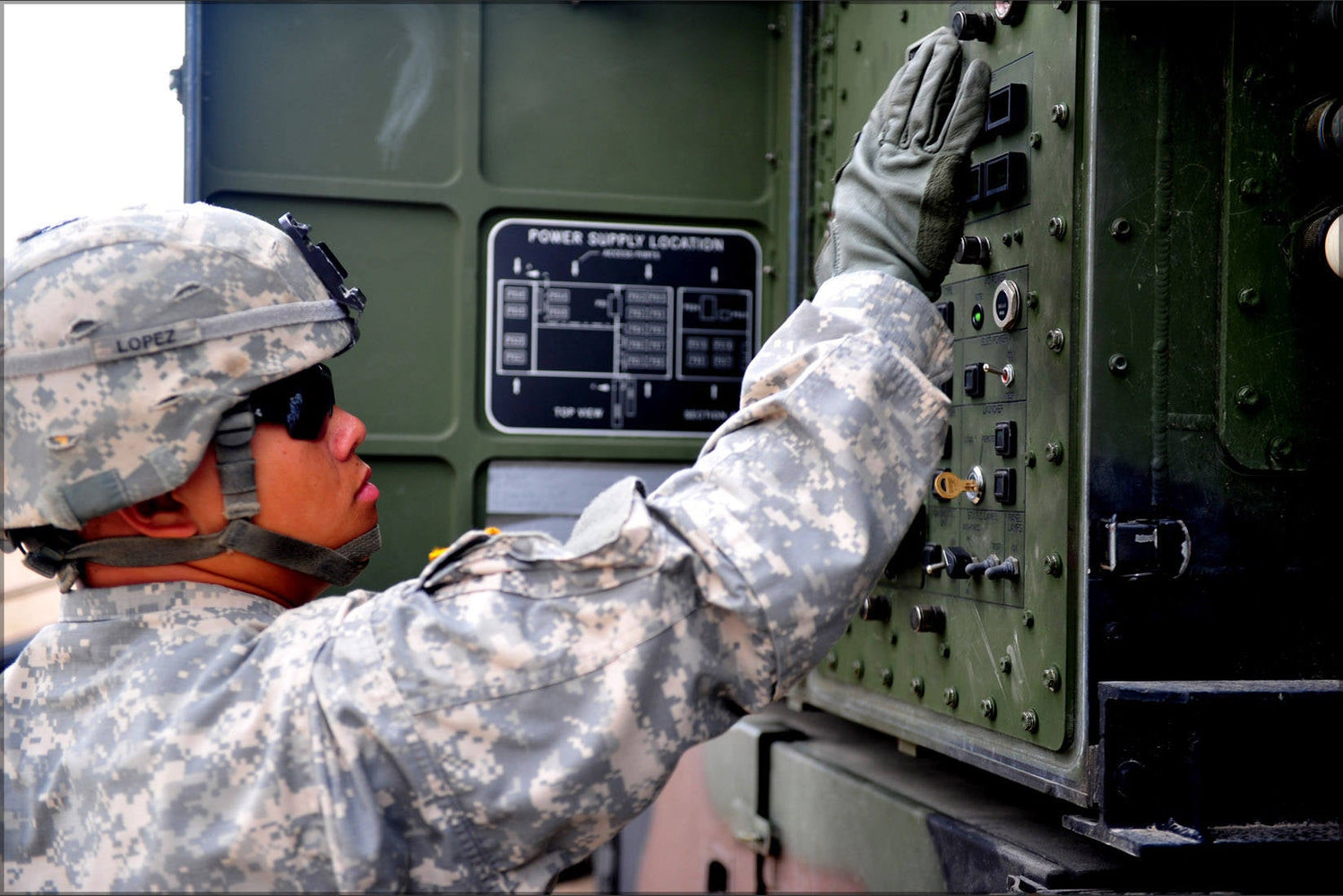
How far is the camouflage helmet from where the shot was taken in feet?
4.37

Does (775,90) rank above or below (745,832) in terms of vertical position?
above

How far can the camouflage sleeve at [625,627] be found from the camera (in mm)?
1259

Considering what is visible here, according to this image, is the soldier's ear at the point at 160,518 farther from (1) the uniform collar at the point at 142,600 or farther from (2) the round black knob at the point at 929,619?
(2) the round black knob at the point at 929,619

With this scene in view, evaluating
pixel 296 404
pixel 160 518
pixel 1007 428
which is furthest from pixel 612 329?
pixel 160 518

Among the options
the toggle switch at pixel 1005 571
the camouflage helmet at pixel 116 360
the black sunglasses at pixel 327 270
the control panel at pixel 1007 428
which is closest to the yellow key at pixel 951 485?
the control panel at pixel 1007 428

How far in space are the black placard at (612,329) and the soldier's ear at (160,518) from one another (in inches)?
56.2

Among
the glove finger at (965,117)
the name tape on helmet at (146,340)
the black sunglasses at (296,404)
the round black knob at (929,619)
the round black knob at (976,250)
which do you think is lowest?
the round black knob at (929,619)

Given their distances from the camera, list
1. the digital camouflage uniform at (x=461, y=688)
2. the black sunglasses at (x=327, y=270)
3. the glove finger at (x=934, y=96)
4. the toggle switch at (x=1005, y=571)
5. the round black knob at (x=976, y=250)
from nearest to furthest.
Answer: the digital camouflage uniform at (x=461, y=688), the black sunglasses at (x=327, y=270), the glove finger at (x=934, y=96), the toggle switch at (x=1005, y=571), the round black knob at (x=976, y=250)

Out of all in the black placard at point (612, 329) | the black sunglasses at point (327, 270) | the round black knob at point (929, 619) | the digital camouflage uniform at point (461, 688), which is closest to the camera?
the digital camouflage uniform at point (461, 688)

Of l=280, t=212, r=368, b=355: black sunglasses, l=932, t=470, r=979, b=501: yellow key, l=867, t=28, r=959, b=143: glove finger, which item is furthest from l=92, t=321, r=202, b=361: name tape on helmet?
l=932, t=470, r=979, b=501: yellow key

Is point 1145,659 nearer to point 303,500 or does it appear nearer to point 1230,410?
point 1230,410

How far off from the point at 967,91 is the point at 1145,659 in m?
0.84

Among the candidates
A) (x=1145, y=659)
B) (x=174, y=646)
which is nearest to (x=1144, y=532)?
(x=1145, y=659)

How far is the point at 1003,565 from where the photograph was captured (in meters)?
1.89
